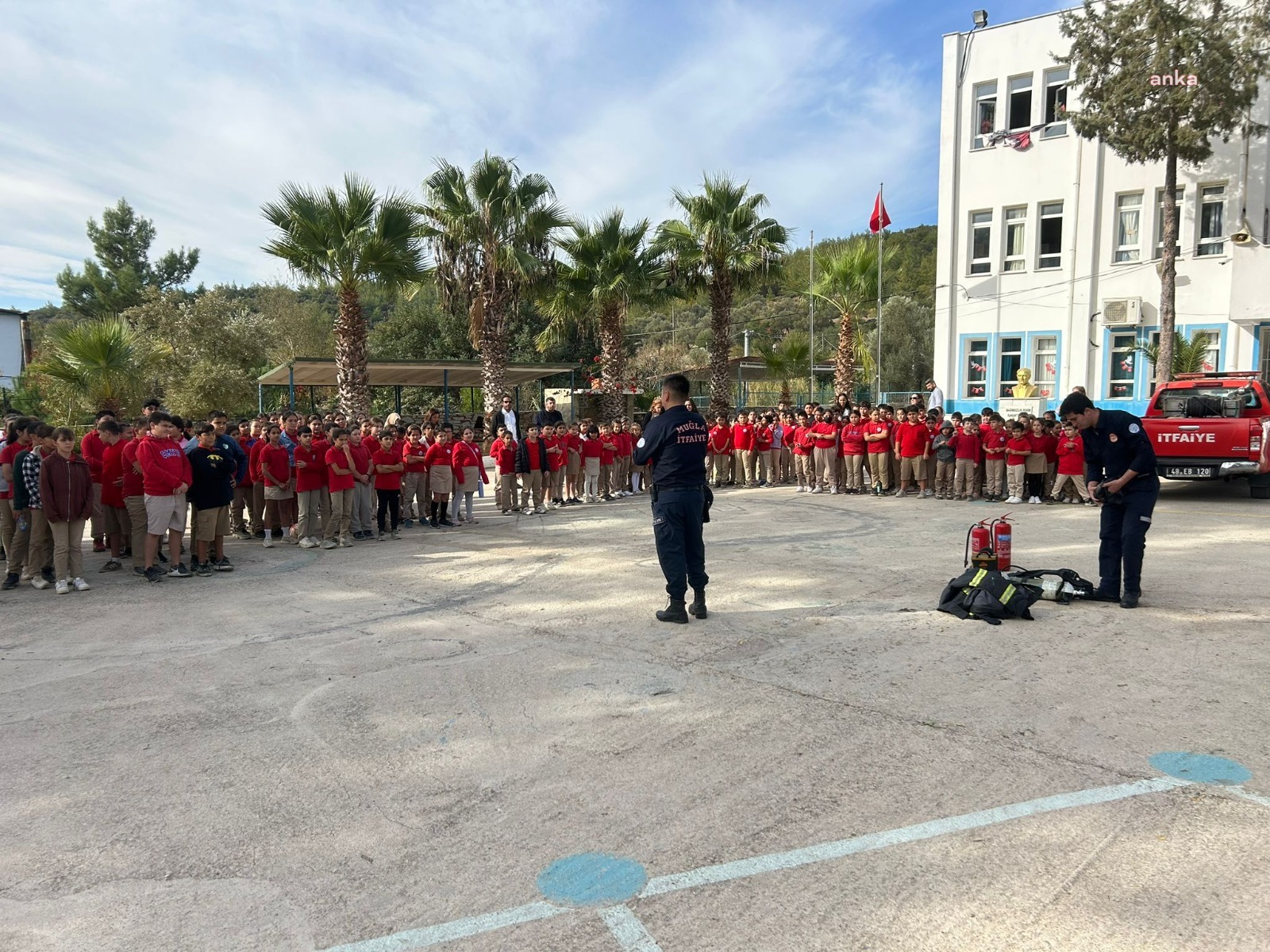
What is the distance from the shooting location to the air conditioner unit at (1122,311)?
2441 cm

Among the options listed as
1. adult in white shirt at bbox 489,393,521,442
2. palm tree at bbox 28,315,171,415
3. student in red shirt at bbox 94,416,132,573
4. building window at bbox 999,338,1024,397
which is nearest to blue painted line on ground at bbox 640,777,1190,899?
student in red shirt at bbox 94,416,132,573

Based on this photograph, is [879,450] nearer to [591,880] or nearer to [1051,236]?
[1051,236]

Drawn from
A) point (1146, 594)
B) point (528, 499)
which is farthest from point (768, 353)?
point (1146, 594)

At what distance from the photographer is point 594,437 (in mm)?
17125

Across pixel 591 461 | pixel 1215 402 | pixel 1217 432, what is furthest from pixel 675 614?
pixel 1215 402

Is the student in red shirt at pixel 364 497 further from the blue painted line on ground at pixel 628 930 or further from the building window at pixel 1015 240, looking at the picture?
the building window at pixel 1015 240

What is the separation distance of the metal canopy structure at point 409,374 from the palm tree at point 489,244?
1.69 m

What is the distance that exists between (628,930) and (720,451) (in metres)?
17.3

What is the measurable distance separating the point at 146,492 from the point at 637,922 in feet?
27.2

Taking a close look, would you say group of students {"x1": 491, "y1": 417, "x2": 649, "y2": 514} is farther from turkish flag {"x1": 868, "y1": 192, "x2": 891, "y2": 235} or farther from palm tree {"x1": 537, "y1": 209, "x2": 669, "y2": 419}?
turkish flag {"x1": 868, "y1": 192, "x2": 891, "y2": 235}

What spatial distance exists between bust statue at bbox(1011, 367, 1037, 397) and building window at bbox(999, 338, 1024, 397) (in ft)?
1.57

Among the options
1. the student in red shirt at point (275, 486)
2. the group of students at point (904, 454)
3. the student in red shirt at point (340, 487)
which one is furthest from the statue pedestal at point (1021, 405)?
the student in red shirt at point (275, 486)

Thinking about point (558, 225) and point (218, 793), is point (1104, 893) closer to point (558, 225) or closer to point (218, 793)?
point (218, 793)

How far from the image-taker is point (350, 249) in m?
20.0
